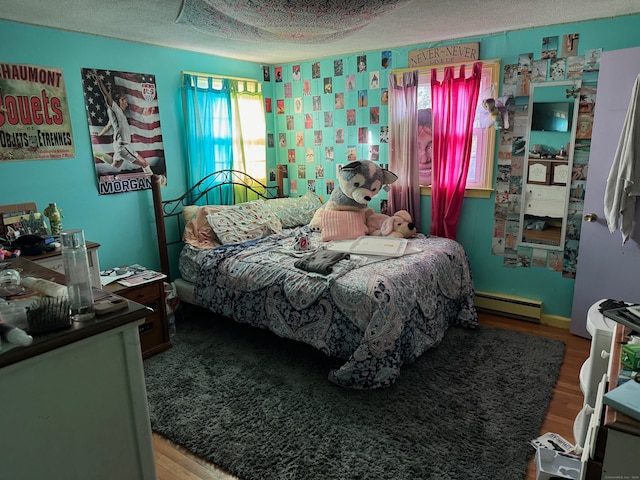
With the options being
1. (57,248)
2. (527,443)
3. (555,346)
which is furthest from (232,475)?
(555,346)

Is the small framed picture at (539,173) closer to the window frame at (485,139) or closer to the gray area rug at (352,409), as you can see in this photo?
the window frame at (485,139)

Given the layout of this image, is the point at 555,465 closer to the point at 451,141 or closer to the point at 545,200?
the point at 545,200

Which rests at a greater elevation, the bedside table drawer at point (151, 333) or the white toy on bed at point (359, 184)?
the white toy on bed at point (359, 184)

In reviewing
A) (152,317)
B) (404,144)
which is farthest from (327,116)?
(152,317)

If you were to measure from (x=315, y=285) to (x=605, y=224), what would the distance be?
206 centimetres

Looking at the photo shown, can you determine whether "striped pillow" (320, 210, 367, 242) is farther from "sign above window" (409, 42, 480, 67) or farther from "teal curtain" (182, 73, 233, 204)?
"sign above window" (409, 42, 480, 67)

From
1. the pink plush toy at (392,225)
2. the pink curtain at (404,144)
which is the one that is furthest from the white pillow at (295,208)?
the pink curtain at (404,144)

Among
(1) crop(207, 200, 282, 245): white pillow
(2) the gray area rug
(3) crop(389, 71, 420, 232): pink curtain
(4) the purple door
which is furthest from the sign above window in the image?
(2) the gray area rug

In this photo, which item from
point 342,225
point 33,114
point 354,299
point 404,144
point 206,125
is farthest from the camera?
point 206,125

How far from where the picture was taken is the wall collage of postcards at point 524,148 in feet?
10.2

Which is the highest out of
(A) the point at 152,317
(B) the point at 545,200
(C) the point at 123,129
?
(C) the point at 123,129

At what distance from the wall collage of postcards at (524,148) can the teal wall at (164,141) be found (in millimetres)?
66

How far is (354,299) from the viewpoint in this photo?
8.43 ft

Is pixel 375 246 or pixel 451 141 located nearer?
pixel 375 246
